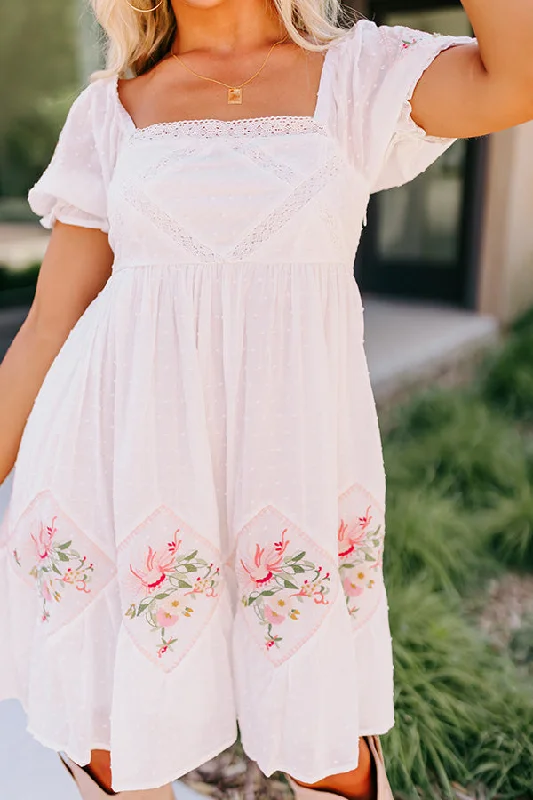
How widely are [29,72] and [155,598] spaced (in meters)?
4.28

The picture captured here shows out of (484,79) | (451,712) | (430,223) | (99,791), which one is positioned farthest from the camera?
(430,223)

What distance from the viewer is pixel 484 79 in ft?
3.28

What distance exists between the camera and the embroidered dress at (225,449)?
1.08 m

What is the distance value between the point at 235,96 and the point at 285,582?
2.16 ft

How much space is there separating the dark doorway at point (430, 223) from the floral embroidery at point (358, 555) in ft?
16.8

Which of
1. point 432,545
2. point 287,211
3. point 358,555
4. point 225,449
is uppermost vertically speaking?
point 287,211

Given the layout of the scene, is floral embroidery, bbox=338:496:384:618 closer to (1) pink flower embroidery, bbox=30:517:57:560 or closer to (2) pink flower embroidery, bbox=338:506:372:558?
(2) pink flower embroidery, bbox=338:506:372:558

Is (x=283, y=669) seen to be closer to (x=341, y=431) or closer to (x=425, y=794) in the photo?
(x=341, y=431)

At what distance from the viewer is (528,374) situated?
4703mm

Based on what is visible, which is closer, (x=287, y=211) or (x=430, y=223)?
(x=287, y=211)

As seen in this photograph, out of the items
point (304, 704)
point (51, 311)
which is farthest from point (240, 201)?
point (304, 704)

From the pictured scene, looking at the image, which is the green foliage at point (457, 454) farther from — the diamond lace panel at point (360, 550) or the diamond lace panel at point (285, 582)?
the diamond lace panel at point (285, 582)

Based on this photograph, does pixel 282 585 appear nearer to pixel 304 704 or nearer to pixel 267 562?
pixel 267 562

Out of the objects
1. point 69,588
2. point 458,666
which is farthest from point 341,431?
point 458,666
